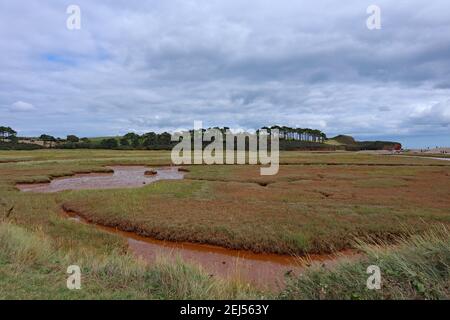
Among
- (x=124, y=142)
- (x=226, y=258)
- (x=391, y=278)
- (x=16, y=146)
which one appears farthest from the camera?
(x=124, y=142)

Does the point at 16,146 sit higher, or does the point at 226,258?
the point at 16,146

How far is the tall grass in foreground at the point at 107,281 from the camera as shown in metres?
6.94

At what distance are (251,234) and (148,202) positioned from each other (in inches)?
409

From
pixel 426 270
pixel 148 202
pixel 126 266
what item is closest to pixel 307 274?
pixel 426 270

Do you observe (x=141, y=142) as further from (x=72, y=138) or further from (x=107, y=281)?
(x=107, y=281)

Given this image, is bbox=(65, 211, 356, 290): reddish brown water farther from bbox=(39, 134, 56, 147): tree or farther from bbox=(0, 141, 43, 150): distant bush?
bbox=(39, 134, 56, 147): tree

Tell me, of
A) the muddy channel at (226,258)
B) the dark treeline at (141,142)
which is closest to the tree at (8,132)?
the dark treeline at (141,142)

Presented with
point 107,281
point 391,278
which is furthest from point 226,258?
point 391,278

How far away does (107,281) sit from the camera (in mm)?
7898

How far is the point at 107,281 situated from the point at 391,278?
6373mm

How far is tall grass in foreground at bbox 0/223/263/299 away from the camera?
6941 mm

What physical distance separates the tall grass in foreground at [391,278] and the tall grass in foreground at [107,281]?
52.3 inches

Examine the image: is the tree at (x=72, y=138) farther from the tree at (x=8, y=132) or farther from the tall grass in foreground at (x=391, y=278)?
the tall grass in foreground at (x=391, y=278)
